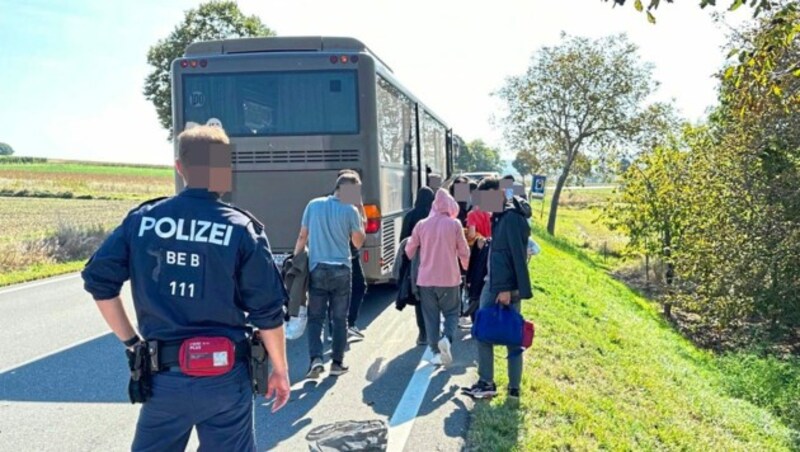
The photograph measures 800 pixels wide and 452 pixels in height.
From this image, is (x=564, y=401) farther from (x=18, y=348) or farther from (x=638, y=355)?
(x=18, y=348)

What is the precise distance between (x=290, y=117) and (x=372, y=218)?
5.50 ft

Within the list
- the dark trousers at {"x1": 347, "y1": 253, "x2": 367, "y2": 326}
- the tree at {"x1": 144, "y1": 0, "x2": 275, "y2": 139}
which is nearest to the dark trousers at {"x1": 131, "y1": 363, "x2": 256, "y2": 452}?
the dark trousers at {"x1": 347, "y1": 253, "x2": 367, "y2": 326}

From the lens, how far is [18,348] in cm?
745

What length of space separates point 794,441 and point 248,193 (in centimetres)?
742

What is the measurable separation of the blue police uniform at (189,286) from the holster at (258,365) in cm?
6

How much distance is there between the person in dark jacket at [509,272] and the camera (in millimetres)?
5336

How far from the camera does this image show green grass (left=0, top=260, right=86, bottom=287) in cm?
1239

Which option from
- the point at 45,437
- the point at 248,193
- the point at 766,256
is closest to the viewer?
the point at 45,437

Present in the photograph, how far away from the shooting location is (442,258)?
6.40 m

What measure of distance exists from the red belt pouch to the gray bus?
19.2 feet

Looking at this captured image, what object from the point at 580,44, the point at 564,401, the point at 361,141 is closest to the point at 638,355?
the point at 564,401

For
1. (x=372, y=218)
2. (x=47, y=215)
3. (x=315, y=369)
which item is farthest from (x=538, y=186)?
(x=315, y=369)

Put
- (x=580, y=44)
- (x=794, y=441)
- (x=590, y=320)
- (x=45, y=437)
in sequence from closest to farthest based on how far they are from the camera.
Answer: (x=45, y=437) → (x=794, y=441) → (x=590, y=320) → (x=580, y=44)

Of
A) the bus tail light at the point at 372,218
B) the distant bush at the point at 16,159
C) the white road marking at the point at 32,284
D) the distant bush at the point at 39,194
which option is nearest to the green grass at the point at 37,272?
the white road marking at the point at 32,284
